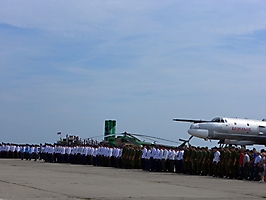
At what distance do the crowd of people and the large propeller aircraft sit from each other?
26.3 feet

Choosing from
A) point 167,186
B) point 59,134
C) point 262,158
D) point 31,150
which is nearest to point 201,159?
point 262,158

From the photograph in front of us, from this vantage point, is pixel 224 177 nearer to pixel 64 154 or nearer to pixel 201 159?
pixel 201 159

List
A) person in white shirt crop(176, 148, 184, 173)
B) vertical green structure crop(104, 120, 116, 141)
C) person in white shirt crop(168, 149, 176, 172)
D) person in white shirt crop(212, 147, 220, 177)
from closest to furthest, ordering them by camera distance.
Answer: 1. person in white shirt crop(212, 147, 220, 177)
2. person in white shirt crop(176, 148, 184, 173)
3. person in white shirt crop(168, 149, 176, 172)
4. vertical green structure crop(104, 120, 116, 141)

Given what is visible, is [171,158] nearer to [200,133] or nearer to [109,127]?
[200,133]

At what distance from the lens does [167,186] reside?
1633cm

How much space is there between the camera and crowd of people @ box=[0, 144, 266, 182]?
2116cm

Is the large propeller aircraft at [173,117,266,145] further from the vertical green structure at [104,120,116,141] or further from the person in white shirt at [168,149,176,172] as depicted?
the vertical green structure at [104,120,116,141]

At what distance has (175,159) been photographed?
25031mm

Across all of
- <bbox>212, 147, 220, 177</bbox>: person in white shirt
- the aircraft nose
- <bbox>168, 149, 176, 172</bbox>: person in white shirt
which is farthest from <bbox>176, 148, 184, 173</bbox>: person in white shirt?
the aircraft nose

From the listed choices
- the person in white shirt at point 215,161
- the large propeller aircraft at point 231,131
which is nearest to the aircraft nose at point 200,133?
the large propeller aircraft at point 231,131

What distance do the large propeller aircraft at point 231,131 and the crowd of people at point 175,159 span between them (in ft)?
26.3

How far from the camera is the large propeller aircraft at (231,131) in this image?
3672cm

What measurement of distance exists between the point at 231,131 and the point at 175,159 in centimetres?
1269

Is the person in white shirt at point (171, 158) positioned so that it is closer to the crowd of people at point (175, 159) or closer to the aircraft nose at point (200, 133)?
the crowd of people at point (175, 159)
